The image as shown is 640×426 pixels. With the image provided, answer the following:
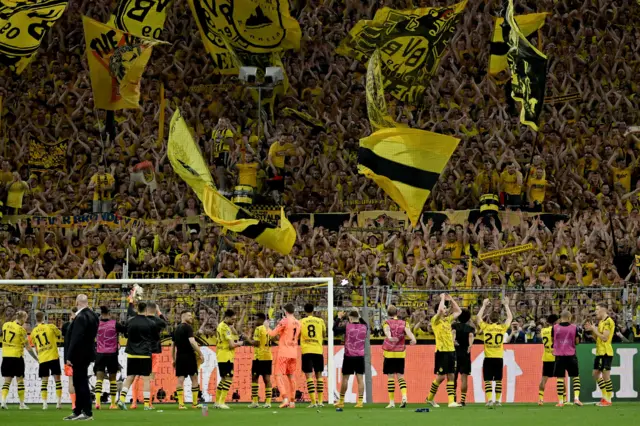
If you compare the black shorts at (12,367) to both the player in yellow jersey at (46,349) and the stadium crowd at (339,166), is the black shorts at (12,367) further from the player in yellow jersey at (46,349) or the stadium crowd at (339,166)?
the stadium crowd at (339,166)

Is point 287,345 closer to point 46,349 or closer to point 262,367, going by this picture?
point 262,367

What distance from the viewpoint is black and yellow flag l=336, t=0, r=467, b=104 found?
85.6 feet

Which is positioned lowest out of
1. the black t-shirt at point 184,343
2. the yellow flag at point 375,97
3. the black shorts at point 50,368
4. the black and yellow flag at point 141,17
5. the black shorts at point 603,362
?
the black shorts at point 50,368

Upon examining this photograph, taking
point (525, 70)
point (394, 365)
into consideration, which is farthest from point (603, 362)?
point (525, 70)

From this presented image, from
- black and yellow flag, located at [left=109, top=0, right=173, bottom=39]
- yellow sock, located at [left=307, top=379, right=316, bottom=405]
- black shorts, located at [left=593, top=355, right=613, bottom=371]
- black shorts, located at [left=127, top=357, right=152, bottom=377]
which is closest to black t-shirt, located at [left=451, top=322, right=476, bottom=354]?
black shorts, located at [left=593, top=355, right=613, bottom=371]

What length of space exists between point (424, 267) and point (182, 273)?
18.5 feet

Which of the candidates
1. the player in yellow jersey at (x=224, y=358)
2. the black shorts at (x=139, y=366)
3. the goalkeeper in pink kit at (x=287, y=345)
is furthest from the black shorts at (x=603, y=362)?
the black shorts at (x=139, y=366)

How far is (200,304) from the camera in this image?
2547 centimetres

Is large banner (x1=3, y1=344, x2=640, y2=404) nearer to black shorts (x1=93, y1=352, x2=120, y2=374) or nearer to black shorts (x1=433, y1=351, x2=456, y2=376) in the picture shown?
black shorts (x1=93, y1=352, x2=120, y2=374)

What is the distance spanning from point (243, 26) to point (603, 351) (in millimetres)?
12133

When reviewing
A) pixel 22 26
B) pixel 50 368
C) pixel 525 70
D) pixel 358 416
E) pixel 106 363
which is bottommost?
pixel 358 416

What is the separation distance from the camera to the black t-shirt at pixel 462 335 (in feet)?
74.3

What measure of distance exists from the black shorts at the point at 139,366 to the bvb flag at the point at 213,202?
322 centimetres

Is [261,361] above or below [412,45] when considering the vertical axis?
below
